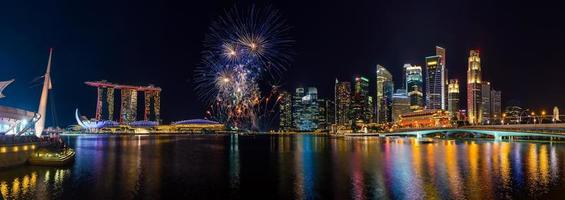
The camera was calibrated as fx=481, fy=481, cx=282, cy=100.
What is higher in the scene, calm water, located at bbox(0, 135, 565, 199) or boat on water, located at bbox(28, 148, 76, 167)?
boat on water, located at bbox(28, 148, 76, 167)

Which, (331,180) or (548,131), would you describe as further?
(548,131)

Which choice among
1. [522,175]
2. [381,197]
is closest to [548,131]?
[522,175]

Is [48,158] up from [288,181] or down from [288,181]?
up

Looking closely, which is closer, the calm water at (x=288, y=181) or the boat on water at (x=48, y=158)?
the calm water at (x=288, y=181)

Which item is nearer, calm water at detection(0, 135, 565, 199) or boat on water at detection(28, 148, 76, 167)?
calm water at detection(0, 135, 565, 199)

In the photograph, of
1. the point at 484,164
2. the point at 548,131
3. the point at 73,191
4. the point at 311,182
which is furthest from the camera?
the point at 548,131

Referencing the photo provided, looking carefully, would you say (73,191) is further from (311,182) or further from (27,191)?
(311,182)

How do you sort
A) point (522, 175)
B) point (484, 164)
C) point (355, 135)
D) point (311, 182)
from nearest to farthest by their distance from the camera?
point (311, 182) < point (522, 175) < point (484, 164) < point (355, 135)

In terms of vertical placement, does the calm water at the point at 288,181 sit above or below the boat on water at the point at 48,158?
below

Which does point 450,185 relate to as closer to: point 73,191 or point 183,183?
point 183,183

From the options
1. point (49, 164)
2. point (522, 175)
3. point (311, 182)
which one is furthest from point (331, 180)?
point (49, 164)

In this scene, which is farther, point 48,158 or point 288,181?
point 48,158
